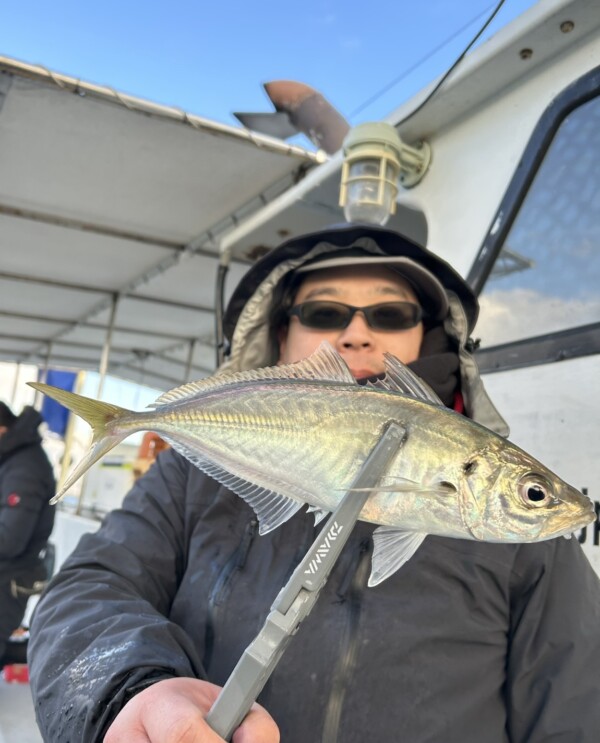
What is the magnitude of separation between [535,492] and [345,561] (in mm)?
669

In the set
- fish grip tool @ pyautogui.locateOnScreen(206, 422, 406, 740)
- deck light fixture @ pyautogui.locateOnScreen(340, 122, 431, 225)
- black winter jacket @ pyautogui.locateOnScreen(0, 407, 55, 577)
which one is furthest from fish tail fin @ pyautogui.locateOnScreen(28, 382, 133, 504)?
black winter jacket @ pyautogui.locateOnScreen(0, 407, 55, 577)

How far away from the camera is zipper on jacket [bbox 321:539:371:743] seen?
132cm

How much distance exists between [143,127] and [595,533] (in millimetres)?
3026

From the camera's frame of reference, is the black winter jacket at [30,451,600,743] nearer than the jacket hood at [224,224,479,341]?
Yes

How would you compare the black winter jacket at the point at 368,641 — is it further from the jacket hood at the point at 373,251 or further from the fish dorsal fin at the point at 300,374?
the jacket hood at the point at 373,251

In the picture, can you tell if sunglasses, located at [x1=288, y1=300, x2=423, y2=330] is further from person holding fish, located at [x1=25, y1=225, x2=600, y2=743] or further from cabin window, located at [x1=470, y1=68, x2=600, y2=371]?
cabin window, located at [x1=470, y1=68, x2=600, y2=371]

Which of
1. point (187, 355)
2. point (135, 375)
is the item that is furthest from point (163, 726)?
point (135, 375)

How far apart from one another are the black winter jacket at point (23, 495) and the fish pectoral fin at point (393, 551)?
413 centimetres

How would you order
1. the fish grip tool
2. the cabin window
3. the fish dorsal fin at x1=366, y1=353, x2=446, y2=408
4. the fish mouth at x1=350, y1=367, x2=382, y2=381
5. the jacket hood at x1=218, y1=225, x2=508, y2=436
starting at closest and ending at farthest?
1. the fish grip tool
2. the fish dorsal fin at x1=366, y1=353, x2=446, y2=408
3. the fish mouth at x1=350, y1=367, x2=382, y2=381
4. the jacket hood at x1=218, y1=225, x2=508, y2=436
5. the cabin window

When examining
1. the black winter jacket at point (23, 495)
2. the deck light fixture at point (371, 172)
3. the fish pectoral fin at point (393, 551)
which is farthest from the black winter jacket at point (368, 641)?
the black winter jacket at point (23, 495)

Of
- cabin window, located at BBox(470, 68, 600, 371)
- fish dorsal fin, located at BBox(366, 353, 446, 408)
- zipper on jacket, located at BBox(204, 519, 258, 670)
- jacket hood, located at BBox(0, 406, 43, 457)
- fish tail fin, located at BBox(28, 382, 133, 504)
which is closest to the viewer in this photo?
fish dorsal fin, located at BBox(366, 353, 446, 408)

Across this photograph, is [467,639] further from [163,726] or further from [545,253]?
[545,253]

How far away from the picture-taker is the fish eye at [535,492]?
0.95 m

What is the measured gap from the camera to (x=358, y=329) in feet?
5.84
